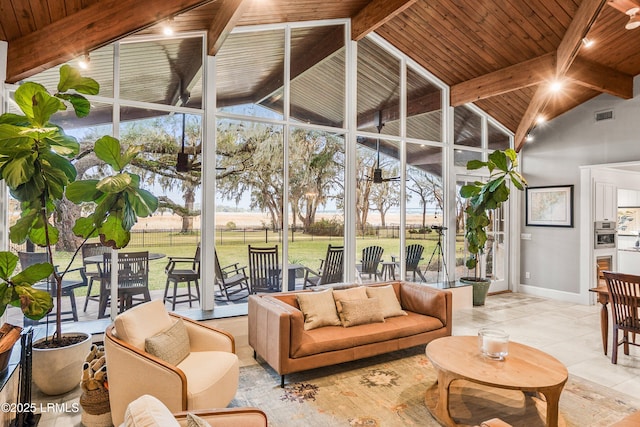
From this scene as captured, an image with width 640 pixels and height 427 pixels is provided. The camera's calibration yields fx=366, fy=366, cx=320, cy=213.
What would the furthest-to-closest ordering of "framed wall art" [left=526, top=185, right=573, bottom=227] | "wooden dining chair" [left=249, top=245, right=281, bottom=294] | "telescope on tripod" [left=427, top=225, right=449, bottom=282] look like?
"framed wall art" [left=526, top=185, right=573, bottom=227], "telescope on tripod" [left=427, top=225, right=449, bottom=282], "wooden dining chair" [left=249, top=245, right=281, bottom=294]

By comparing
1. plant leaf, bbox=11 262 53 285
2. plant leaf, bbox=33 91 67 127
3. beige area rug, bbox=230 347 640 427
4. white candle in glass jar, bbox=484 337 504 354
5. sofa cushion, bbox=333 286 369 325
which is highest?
plant leaf, bbox=33 91 67 127

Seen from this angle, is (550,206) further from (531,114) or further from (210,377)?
(210,377)

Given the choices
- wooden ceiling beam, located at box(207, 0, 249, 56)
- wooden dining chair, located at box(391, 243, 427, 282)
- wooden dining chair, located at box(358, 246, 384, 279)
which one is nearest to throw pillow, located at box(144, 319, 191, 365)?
wooden ceiling beam, located at box(207, 0, 249, 56)

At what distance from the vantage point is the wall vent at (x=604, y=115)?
6.08 metres

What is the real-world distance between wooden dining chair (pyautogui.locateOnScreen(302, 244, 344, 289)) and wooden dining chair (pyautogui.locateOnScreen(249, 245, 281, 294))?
46 centimetres

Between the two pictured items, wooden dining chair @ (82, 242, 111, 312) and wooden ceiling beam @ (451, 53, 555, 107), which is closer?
wooden dining chair @ (82, 242, 111, 312)

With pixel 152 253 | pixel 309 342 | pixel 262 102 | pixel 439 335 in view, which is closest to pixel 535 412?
pixel 439 335

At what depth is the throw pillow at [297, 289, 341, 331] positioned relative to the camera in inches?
144

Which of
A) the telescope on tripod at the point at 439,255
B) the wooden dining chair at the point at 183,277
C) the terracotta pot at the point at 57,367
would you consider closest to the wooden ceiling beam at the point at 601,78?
the telescope on tripod at the point at 439,255

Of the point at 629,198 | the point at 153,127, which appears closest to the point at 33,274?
the point at 153,127

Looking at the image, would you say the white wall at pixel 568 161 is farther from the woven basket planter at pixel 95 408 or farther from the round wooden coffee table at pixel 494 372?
the woven basket planter at pixel 95 408

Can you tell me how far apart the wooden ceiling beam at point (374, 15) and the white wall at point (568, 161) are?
410 cm

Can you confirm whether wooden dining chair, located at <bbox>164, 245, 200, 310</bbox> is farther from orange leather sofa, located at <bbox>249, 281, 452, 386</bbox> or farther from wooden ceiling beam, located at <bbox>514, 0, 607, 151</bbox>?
wooden ceiling beam, located at <bbox>514, 0, 607, 151</bbox>

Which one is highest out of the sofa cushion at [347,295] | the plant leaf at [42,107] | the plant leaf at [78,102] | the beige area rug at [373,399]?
the plant leaf at [78,102]
